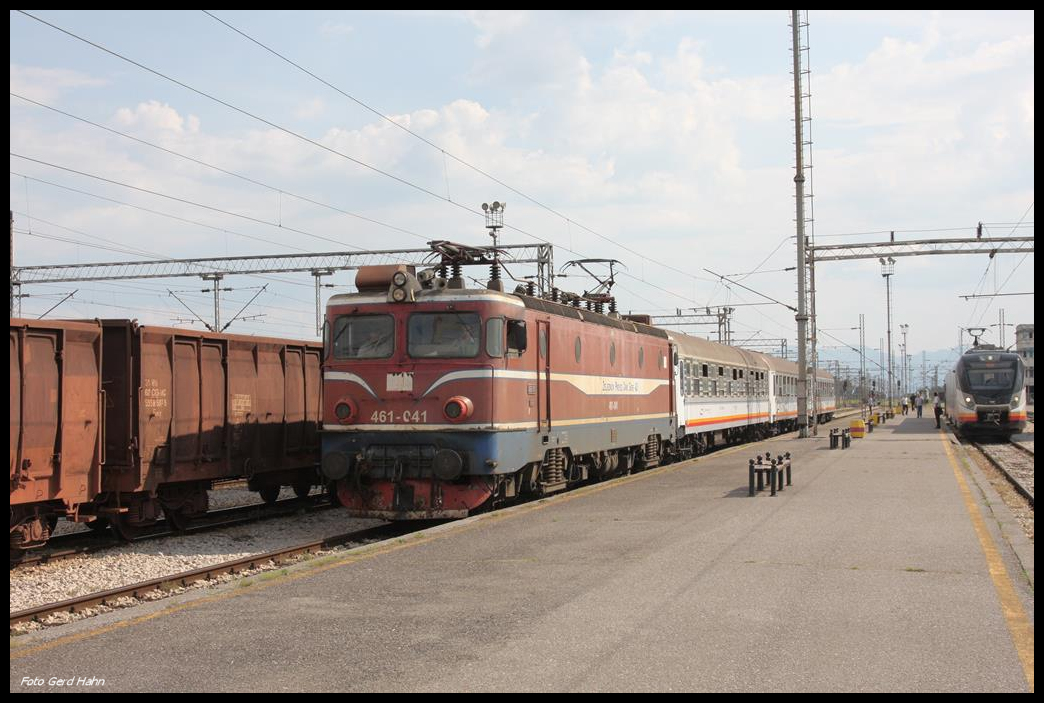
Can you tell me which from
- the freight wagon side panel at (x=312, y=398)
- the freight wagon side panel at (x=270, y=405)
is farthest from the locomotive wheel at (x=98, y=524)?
the freight wagon side panel at (x=312, y=398)

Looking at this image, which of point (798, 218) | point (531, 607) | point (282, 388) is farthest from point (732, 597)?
point (798, 218)

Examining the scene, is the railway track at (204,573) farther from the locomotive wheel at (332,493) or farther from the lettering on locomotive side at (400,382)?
the lettering on locomotive side at (400,382)

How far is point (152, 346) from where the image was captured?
42.8 feet

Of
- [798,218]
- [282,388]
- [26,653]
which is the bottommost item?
[26,653]

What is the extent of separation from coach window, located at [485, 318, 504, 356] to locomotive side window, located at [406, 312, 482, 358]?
13cm

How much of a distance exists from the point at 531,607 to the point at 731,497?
25.6ft

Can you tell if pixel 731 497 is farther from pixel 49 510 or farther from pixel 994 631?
pixel 49 510

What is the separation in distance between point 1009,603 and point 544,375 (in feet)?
26.2

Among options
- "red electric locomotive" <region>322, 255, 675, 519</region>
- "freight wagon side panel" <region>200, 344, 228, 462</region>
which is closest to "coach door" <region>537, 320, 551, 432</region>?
"red electric locomotive" <region>322, 255, 675, 519</region>

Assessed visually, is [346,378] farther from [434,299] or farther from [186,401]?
[186,401]

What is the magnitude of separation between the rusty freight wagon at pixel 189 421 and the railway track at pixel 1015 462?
12.3 meters

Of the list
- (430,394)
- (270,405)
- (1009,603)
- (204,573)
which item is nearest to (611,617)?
(1009,603)

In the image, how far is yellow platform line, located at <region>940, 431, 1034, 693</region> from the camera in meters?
6.35

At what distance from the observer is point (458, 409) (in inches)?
509
